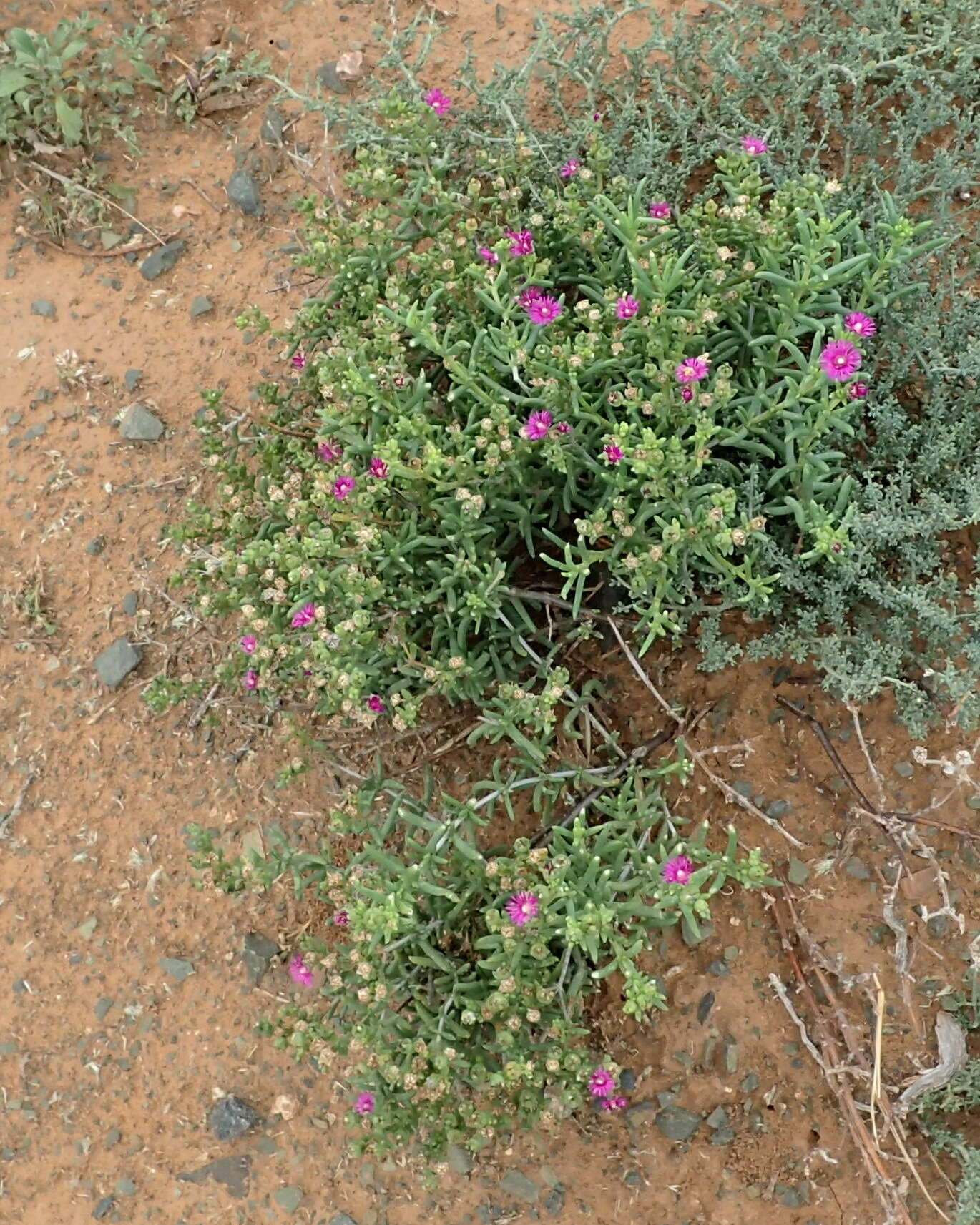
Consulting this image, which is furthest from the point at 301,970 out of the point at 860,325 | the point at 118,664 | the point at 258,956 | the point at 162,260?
the point at 162,260

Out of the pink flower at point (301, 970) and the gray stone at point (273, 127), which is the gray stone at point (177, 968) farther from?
the gray stone at point (273, 127)

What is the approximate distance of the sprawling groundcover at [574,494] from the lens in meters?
2.57

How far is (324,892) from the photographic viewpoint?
2723 mm

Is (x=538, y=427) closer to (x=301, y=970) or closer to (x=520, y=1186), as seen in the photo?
(x=301, y=970)

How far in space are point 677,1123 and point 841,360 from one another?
2.17 meters

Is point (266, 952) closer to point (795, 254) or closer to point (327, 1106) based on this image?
point (327, 1106)

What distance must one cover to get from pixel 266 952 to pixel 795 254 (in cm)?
262

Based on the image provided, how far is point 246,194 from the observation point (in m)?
4.24

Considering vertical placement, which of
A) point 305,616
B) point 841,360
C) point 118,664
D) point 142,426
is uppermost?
point 841,360

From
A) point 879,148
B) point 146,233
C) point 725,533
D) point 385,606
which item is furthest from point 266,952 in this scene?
point 879,148

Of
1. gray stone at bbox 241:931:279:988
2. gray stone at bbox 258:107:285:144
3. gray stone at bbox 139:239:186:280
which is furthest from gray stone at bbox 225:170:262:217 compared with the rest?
gray stone at bbox 241:931:279:988

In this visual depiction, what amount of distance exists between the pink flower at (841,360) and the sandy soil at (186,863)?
3.39 feet

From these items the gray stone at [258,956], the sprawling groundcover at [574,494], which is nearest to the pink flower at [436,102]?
the sprawling groundcover at [574,494]

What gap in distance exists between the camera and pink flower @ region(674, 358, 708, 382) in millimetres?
2553
